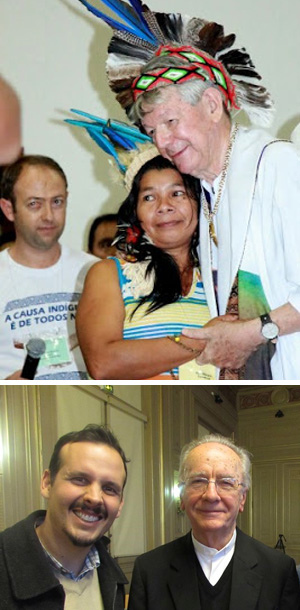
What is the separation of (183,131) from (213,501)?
117 centimetres

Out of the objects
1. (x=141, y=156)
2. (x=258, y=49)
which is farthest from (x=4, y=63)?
(x=258, y=49)

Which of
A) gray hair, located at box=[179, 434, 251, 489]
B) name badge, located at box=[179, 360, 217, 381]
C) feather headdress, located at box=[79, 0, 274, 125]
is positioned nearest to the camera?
gray hair, located at box=[179, 434, 251, 489]

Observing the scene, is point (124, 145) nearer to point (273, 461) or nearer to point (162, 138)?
point (162, 138)

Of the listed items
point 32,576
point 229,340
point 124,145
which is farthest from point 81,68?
point 32,576

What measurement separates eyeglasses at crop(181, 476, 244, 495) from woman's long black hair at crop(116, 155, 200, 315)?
2.41 ft

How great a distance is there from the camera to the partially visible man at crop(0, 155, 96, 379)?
2844 millimetres

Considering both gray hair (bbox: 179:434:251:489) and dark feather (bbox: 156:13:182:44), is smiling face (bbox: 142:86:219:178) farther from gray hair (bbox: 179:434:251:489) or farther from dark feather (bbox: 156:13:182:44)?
gray hair (bbox: 179:434:251:489)

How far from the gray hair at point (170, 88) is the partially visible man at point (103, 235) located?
1.08 feet

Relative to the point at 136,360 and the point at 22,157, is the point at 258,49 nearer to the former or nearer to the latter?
the point at 22,157

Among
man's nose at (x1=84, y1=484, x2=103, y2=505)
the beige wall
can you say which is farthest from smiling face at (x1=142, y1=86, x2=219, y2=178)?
man's nose at (x1=84, y1=484, x2=103, y2=505)

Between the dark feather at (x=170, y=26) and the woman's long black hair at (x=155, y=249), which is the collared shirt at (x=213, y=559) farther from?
the dark feather at (x=170, y=26)

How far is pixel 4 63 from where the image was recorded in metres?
3.05

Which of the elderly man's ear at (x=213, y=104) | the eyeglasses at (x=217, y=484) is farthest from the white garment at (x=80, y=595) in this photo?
the elderly man's ear at (x=213, y=104)

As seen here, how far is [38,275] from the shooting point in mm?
2863
